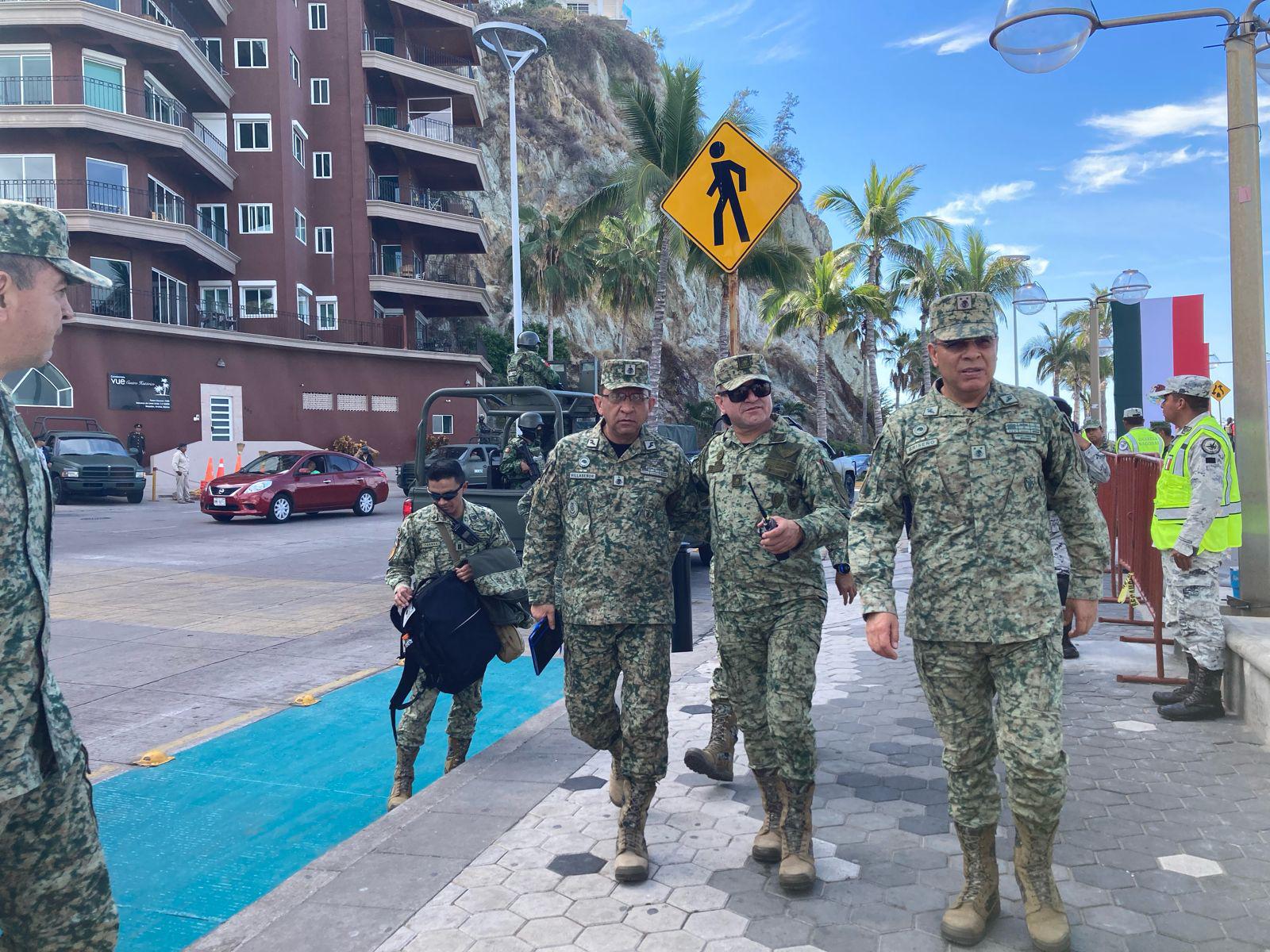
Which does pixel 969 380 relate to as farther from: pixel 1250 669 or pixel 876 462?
pixel 1250 669

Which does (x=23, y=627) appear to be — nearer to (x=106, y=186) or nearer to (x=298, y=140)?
(x=106, y=186)

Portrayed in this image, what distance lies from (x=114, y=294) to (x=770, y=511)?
29.3 m

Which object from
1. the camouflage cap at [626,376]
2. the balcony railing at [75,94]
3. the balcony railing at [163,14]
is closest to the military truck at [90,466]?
the balcony railing at [75,94]

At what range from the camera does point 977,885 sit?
306cm

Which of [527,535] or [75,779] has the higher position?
[527,535]

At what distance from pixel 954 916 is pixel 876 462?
4.93 feet

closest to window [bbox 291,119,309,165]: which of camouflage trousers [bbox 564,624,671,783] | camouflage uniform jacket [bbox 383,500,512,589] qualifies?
camouflage uniform jacket [bbox 383,500,512,589]

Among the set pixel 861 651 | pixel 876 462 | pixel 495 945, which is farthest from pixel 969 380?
pixel 861 651

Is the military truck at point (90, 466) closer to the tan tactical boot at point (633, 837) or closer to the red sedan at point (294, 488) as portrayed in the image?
the red sedan at point (294, 488)

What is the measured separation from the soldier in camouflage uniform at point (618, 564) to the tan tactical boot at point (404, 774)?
4.18 ft

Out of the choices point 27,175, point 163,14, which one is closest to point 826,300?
point 163,14

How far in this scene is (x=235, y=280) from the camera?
3381 centimetres

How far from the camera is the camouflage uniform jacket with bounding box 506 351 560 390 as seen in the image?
32.9ft

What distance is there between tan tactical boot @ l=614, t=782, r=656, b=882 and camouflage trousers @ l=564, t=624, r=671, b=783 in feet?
0.18
